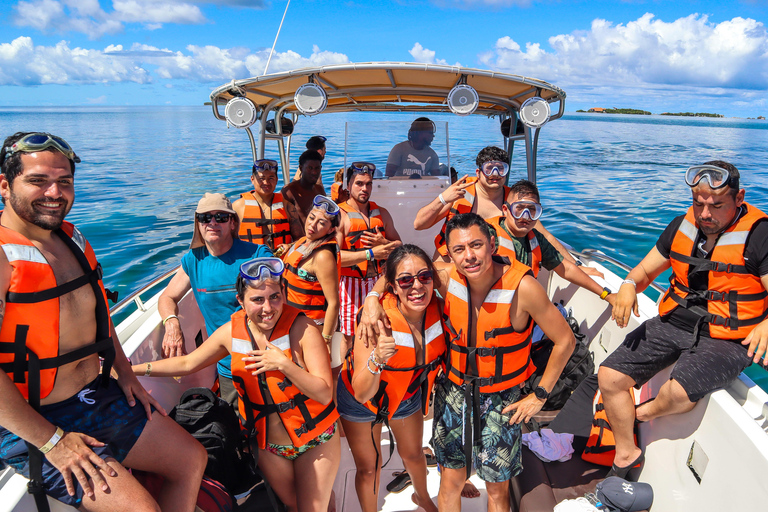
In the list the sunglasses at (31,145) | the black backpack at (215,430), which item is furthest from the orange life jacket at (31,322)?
the black backpack at (215,430)

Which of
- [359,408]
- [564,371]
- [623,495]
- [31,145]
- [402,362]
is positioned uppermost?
[31,145]

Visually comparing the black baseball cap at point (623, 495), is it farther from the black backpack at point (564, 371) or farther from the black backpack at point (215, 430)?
→ the black backpack at point (215, 430)

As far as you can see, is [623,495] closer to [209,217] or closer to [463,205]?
[463,205]

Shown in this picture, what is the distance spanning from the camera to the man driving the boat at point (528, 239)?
8.55ft

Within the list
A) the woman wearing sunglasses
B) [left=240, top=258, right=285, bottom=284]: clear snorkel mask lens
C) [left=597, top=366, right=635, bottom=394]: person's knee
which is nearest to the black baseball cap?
[left=597, top=366, right=635, bottom=394]: person's knee

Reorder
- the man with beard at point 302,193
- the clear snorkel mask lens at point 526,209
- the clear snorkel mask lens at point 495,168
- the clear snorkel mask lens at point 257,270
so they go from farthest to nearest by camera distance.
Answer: the man with beard at point 302,193
the clear snorkel mask lens at point 495,168
the clear snorkel mask lens at point 526,209
the clear snorkel mask lens at point 257,270

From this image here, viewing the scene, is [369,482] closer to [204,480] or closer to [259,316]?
[204,480]

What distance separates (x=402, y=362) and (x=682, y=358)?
135 centimetres

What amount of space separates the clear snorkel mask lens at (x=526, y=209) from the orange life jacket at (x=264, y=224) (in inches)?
86.8

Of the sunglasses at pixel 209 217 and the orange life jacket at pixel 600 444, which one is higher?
the sunglasses at pixel 209 217

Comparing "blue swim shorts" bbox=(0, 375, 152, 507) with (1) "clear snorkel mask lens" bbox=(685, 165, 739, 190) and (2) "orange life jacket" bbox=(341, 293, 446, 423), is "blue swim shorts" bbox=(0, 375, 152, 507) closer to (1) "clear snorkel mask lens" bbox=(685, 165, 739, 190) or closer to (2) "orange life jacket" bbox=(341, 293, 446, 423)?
(2) "orange life jacket" bbox=(341, 293, 446, 423)

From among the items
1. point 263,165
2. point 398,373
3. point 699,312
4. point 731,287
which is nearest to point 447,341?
point 398,373

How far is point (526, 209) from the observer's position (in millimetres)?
2580

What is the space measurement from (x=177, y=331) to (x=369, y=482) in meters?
1.32
